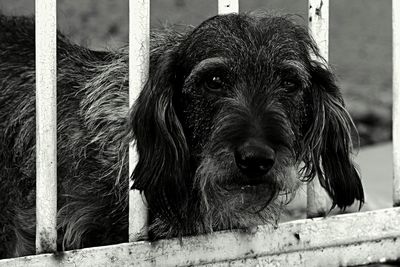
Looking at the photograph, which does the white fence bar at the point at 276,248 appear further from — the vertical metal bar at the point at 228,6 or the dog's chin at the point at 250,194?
the vertical metal bar at the point at 228,6

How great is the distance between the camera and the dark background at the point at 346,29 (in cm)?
876

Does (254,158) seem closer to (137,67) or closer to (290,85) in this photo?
(290,85)

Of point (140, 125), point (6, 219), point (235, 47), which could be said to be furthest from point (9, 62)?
point (235, 47)

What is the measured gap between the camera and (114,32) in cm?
945

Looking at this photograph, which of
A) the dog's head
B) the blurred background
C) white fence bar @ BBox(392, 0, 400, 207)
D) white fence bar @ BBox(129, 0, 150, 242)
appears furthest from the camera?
the blurred background

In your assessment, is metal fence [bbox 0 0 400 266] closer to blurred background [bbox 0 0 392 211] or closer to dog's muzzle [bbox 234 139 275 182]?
dog's muzzle [bbox 234 139 275 182]

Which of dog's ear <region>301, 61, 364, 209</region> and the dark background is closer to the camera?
dog's ear <region>301, 61, 364, 209</region>

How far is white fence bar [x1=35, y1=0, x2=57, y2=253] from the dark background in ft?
12.0

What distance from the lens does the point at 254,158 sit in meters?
3.45

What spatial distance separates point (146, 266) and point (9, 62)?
1406mm

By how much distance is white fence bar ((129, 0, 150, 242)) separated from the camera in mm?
3857

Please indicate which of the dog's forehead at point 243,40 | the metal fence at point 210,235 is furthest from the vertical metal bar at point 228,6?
the dog's forehead at point 243,40

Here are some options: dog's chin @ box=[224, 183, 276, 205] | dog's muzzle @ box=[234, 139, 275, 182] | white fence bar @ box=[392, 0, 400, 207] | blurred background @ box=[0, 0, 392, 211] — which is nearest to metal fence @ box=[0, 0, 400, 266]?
white fence bar @ box=[392, 0, 400, 207]

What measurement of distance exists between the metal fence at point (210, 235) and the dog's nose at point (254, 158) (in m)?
0.59
